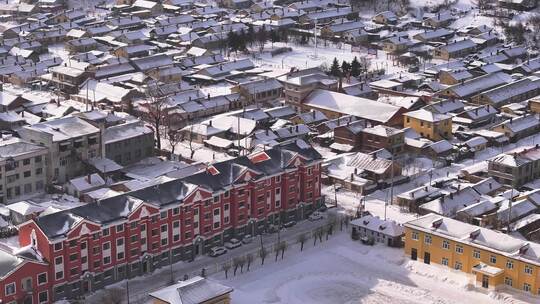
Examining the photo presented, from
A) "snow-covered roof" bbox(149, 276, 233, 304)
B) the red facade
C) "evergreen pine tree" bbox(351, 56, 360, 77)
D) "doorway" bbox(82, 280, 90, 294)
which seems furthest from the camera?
"evergreen pine tree" bbox(351, 56, 360, 77)

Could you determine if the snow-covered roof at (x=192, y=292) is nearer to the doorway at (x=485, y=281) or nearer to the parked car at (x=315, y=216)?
the doorway at (x=485, y=281)

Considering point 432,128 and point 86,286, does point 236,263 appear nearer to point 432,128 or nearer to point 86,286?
point 86,286

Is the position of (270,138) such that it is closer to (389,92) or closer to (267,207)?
(267,207)

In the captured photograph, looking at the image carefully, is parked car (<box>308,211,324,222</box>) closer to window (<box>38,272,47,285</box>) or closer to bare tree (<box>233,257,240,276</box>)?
bare tree (<box>233,257,240,276</box>)

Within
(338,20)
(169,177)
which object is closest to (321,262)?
(169,177)

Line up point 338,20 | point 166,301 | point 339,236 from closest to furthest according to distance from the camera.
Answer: point 166,301 < point 339,236 < point 338,20

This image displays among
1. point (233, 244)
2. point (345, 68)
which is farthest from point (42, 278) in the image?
point (345, 68)

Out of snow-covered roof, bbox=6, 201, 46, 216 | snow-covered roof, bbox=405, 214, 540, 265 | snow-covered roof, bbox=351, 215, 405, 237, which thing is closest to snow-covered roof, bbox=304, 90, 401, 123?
snow-covered roof, bbox=351, 215, 405, 237

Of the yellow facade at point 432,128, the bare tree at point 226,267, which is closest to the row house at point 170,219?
the bare tree at point 226,267
